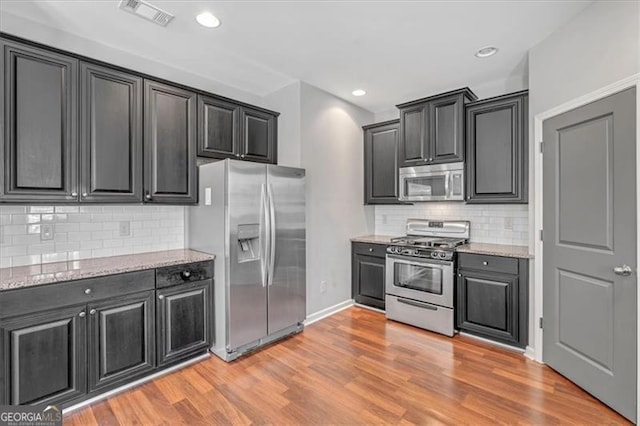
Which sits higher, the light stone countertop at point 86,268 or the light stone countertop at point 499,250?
the light stone countertop at point 499,250

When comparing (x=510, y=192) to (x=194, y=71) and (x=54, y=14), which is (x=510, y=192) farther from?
(x=54, y=14)

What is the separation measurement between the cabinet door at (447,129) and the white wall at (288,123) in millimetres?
1554

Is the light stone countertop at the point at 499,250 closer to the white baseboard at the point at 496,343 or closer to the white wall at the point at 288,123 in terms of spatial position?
the white baseboard at the point at 496,343

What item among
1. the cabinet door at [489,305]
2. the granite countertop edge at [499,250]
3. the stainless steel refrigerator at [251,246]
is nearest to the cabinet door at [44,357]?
the stainless steel refrigerator at [251,246]

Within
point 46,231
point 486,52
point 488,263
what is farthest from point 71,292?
point 486,52

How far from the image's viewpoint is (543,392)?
2.30 m

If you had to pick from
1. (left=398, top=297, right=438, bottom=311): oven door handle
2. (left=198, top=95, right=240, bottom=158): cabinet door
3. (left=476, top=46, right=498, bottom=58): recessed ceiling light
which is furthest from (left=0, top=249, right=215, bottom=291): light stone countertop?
(left=476, top=46, right=498, bottom=58): recessed ceiling light

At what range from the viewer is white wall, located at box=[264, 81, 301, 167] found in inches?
142

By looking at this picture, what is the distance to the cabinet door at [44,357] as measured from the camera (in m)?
1.88

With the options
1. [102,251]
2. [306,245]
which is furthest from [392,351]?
[102,251]

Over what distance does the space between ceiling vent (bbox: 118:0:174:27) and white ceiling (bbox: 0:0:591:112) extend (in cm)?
6

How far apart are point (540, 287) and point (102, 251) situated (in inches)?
151

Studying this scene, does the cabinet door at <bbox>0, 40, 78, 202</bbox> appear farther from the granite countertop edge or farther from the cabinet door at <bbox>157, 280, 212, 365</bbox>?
the granite countertop edge

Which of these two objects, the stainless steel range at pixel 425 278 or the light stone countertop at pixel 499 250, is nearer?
the light stone countertop at pixel 499 250
